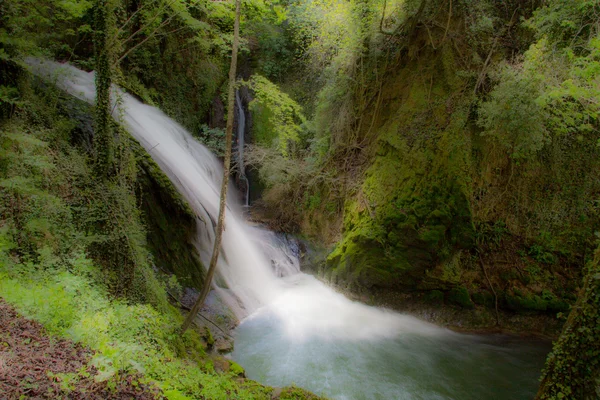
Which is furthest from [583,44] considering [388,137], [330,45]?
[330,45]

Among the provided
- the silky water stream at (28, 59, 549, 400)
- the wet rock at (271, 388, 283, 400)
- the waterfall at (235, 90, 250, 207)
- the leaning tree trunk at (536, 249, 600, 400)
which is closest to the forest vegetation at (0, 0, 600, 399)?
the leaning tree trunk at (536, 249, 600, 400)

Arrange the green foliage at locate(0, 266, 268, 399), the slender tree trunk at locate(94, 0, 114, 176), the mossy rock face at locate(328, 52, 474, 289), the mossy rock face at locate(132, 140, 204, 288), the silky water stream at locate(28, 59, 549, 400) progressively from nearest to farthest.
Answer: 1. the green foliage at locate(0, 266, 268, 399)
2. the slender tree trunk at locate(94, 0, 114, 176)
3. the silky water stream at locate(28, 59, 549, 400)
4. the mossy rock face at locate(132, 140, 204, 288)
5. the mossy rock face at locate(328, 52, 474, 289)

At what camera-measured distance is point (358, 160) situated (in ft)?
32.6

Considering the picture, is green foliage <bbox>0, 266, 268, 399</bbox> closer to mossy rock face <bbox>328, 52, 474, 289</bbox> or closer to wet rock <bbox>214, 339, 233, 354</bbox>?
wet rock <bbox>214, 339, 233, 354</bbox>

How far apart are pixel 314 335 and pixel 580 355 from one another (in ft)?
15.4

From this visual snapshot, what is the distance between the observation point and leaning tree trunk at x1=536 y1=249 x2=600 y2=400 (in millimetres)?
3645

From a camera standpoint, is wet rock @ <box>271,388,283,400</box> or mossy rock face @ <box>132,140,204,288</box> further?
mossy rock face @ <box>132,140,204,288</box>

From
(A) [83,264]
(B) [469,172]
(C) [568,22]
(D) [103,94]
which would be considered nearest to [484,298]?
(B) [469,172]

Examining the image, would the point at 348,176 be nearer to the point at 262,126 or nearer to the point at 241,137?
the point at 262,126

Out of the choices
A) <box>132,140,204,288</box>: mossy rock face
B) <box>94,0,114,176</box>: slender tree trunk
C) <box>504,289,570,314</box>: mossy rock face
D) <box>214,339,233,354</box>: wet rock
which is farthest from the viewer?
<box>504,289,570,314</box>: mossy rock face

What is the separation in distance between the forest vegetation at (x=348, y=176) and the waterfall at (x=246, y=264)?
1.68 feet

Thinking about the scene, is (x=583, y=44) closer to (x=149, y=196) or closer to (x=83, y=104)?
(x=149, y=196)

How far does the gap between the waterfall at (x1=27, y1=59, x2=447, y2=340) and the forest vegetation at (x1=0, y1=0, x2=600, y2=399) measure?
51 centimetres

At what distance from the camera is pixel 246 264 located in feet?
29.0
